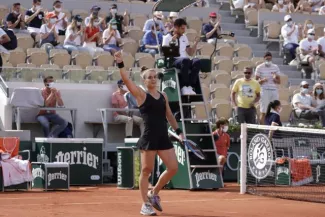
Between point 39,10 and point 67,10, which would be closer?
point 39,10

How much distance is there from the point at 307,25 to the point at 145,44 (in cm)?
607

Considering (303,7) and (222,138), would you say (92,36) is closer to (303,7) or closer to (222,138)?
(222,138)

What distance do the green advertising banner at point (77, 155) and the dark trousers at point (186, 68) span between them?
8.40 feet

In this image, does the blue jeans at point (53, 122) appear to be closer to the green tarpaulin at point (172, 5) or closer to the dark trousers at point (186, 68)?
the dark trousers at point (186, 68)

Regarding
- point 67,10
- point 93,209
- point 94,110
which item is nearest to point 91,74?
point 94,110

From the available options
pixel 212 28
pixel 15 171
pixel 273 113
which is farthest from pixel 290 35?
pixel 15 171

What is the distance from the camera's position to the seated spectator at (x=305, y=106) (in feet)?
81.1

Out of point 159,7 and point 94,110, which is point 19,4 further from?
point 159,7

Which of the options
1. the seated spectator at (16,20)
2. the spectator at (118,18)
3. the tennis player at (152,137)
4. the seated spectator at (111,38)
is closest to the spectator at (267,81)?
the seated spectator at (111,38)

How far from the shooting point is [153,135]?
13.7m

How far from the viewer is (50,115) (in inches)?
834

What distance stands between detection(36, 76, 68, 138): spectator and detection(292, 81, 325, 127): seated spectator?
6659 millimetres

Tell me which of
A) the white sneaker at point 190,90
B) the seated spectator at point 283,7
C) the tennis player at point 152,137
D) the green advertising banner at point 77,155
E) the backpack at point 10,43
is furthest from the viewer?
the seated spectator at point 283,7

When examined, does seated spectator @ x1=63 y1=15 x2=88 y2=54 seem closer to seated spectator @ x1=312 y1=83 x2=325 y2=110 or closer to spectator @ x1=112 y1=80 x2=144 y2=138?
spectator @ x1=112 y1=80 x2=144 y2=138
